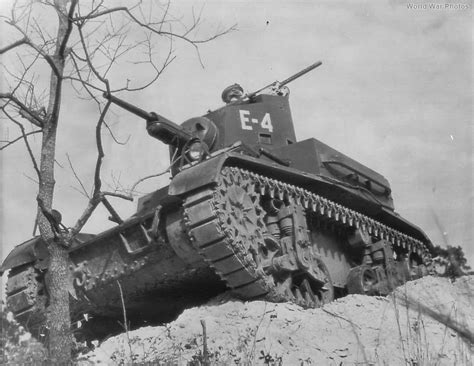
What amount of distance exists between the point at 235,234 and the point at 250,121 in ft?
10.3

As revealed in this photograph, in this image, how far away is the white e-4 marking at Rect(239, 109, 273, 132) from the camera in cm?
1007

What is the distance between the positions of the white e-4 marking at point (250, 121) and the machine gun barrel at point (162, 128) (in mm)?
1137

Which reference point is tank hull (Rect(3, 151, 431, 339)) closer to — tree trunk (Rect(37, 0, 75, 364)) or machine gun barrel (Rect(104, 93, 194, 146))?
machine gun barrel (Rect(104, 93, 194, 146))

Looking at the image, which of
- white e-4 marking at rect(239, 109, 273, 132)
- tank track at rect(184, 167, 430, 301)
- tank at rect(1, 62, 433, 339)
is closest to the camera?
tank track at rect(184, 167, 430, 301)

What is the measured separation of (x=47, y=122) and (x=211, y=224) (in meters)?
1.95

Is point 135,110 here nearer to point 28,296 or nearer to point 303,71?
point 28,296

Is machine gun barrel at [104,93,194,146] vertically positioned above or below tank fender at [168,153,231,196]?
above

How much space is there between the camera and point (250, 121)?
33.3 ft

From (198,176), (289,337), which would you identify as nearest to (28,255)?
(198,176)

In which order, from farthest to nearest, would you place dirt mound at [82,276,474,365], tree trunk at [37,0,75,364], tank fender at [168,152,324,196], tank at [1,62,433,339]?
tank at [1,62,433,339] < tank fender at [168,152,324,196] < dirt mound at [82,276,474,365] < tree trunk at [37,0,75,364]

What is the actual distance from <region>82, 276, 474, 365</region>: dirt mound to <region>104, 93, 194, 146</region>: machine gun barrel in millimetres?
2319

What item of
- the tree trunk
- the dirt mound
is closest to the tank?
the dirt mound

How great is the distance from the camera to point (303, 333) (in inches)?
260

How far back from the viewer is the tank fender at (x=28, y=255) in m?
8.96
